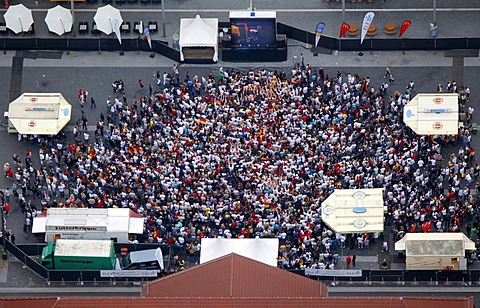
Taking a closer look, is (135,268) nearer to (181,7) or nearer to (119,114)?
(119,114)

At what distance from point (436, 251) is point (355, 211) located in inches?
274

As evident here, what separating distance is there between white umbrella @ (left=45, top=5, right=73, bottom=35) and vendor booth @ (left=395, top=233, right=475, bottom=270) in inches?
1439

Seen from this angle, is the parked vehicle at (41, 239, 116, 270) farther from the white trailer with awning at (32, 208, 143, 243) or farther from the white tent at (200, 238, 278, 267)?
the white tent at (200, 238, 278, 267)

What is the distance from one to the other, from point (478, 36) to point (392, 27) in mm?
7097

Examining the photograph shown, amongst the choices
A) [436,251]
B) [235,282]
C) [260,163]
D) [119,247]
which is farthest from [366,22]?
[235,282]

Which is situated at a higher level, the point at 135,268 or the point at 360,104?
the point at 360,104

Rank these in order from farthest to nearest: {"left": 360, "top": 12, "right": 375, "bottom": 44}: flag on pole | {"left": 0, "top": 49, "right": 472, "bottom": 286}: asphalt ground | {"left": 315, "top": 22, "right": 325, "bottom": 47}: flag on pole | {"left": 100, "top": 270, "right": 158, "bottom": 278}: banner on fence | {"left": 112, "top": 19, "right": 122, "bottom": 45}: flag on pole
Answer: {"left": 112, "top": 19, "right": 122, "bottom": 45}: flag on pole, {"left": 315, "top": 22, "right": 325, "bottom": 47}: flag on pole, {"left": 0, "top": 49, "right": 472, "bottom": 286}: asphalt ground, {"left": 360, "top": 12, "right": 375, "bottom": 44}: flag on pole, {"left": 100, "top": 270, "right": 158, "bottom": 278}: banner on fence

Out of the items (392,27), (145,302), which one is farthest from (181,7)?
(145,302)

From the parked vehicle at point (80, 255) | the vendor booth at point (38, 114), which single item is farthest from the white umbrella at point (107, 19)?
the parked vehicle at point (80, 255)

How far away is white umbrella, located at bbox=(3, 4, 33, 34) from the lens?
171m

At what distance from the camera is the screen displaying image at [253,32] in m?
168

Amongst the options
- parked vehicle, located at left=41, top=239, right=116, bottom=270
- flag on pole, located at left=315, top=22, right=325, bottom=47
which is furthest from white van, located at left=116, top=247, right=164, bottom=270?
flag on pole, located at left=315, top=22, right=325, bottom=47

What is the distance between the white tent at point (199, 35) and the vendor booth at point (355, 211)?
20.2 m

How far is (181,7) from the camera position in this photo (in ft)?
571
